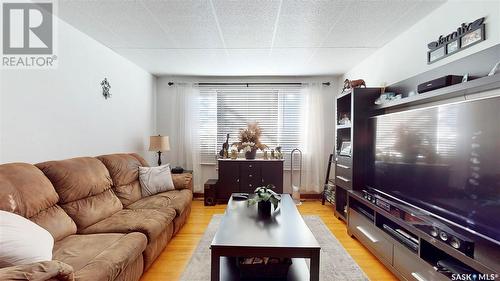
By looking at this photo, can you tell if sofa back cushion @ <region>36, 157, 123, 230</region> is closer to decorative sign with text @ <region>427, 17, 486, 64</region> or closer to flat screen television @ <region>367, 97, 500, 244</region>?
flat screen television @ <region>367, 97, 500, 244</region>

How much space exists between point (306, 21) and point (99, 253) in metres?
2.68

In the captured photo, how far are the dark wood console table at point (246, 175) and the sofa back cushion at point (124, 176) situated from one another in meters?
1.52

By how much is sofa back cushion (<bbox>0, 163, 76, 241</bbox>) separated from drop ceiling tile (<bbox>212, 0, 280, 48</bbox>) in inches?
79.6

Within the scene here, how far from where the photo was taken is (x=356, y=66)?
402 centimetres

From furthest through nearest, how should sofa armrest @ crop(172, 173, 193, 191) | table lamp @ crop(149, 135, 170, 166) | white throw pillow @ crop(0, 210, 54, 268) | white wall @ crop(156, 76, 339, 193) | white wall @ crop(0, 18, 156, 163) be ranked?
white wall @ crop(156, 76, 339, 193)
table lamp @ crop(149, 135, 170, 166)
sofa armrest @ crop(172, 173, 193, 191)
white wall @ crop(0, 18, 156, 163)
white throw pillow @ crop(0, 210, 54, 268)

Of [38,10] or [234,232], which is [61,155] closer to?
[38,10]

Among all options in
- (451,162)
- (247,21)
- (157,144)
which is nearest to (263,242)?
(451,162)

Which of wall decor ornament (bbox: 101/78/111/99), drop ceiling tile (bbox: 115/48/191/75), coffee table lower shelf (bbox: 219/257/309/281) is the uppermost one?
drop ceiling tile (bbox: 115/48/191/75)

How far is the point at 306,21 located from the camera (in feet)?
8.17

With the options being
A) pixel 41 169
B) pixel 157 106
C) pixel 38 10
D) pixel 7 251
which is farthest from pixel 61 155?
pixel 157 106

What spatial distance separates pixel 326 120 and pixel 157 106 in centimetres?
337

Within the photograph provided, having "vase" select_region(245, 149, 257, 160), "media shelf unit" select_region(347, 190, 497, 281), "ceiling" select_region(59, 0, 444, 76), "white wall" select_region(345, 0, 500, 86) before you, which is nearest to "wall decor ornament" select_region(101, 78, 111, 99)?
"ceiling" select_region(59, 0, 444, 76)

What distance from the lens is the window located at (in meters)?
4.77

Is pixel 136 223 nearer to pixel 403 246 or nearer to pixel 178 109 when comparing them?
pixel 403 246
